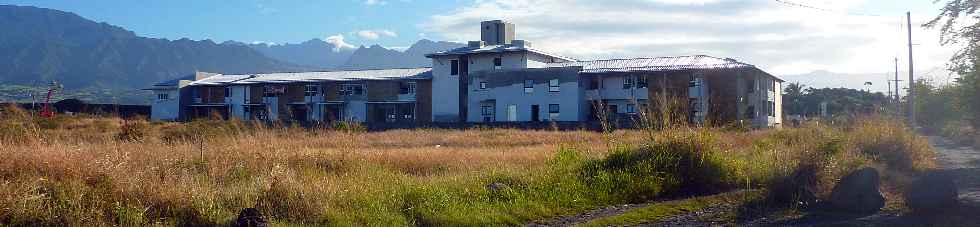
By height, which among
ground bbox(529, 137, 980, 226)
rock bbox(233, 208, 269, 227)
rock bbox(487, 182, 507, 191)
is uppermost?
rock bbox(487, 182, 507, 191)

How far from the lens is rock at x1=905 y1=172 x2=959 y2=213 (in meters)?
9.69

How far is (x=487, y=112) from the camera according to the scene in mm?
52500

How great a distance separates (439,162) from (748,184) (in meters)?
5.55

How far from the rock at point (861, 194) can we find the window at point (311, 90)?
51665mm

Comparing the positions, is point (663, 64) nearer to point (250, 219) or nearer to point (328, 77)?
point (328, 77)

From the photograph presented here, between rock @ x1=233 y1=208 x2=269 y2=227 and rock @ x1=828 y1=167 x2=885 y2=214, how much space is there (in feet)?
23.0

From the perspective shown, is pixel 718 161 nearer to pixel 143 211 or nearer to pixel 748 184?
pixel 748 184

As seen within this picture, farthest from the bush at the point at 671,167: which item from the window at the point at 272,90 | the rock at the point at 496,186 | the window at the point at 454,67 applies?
the window at the point at 272,90

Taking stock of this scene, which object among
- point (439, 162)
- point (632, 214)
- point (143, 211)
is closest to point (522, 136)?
point (439, 162)

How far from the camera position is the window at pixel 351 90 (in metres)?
57.8

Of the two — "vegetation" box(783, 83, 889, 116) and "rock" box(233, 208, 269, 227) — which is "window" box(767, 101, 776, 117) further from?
"rock" box(233, 208, 269, 227)

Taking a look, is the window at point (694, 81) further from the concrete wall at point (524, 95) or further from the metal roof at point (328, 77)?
the metal roof at point (328, 77)

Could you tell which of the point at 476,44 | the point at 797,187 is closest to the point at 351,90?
the point at 476,44

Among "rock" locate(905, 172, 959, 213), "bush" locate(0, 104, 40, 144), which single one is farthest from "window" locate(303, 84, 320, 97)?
"rock" locate(905, 172, 959, 213)
